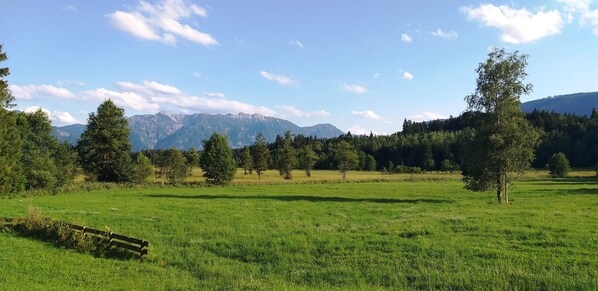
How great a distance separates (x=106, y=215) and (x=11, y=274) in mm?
18300

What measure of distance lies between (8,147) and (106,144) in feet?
60.0

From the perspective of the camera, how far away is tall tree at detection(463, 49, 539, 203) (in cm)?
4306

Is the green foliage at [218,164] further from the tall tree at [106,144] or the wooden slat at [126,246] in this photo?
the wooden slat at [126,246]

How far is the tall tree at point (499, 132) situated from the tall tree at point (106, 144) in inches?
2379

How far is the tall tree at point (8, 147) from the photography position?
4603 cm

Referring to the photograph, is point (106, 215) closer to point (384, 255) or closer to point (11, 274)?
point (11, 274)

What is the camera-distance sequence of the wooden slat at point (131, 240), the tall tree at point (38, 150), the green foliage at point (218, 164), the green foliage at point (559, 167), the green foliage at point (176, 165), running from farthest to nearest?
the green foliage at point (176, 165) < the green foliage at point (559, 167) < the green foliage at point (218, 164) < the tall tree at point (38, 150) < the wooden slat at point (131, 240)

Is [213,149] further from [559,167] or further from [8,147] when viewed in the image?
[559,167]

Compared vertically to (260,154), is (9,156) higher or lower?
lower

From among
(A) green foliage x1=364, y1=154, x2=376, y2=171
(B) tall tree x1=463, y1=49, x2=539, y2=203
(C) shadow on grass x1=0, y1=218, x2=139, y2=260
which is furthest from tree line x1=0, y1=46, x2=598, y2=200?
(A) green foliage x1=364, y1=154, x2=376, y2=171

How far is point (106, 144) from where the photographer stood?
230 feet

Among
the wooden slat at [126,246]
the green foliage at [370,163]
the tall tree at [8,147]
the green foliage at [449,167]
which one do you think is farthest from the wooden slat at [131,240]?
the green foliage at [370,163]

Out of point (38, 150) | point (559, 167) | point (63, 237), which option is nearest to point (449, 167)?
point (559, 167)

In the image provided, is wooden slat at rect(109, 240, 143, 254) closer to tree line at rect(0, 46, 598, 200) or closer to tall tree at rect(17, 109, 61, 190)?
tree line at rect(0, 46, 598, 200)
